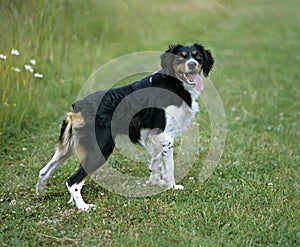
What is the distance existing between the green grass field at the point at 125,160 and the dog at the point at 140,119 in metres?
0.34

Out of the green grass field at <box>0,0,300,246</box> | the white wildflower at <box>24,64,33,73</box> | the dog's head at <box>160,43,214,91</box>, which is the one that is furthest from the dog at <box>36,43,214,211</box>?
the white wildflower at <box>24,64,33,73</box>

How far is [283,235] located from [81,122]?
6.91 feet

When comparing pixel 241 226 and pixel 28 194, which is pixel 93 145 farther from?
pixel 241 226

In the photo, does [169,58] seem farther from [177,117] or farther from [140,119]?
[140,119]

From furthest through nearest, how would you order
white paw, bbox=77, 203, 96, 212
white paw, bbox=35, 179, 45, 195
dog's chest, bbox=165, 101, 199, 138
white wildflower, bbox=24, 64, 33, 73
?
white wildflower, bbox=24, 64, 33, 73 → dog's chest, bbox=165, 101, 199, 138 → white paw, bbox=35, 179, 45, 195 → white paw, bbox=77, 203, 96, 212

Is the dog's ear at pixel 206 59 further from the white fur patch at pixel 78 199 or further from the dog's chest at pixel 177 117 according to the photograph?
the white fur patch at pixel 78 199

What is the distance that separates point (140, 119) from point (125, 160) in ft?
3.57

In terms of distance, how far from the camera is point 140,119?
4.72m

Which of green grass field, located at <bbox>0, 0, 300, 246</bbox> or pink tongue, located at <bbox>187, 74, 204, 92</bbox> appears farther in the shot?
pink tongue, located at <bbox>187, 74, 204, 92</bbox>

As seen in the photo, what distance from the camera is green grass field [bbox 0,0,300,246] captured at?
154 inches

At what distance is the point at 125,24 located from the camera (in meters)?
9.86

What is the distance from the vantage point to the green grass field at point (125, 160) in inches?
154

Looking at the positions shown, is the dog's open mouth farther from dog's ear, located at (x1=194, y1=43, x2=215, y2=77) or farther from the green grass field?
the green grass field

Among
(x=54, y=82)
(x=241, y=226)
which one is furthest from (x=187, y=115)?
(x=54, y=82)
